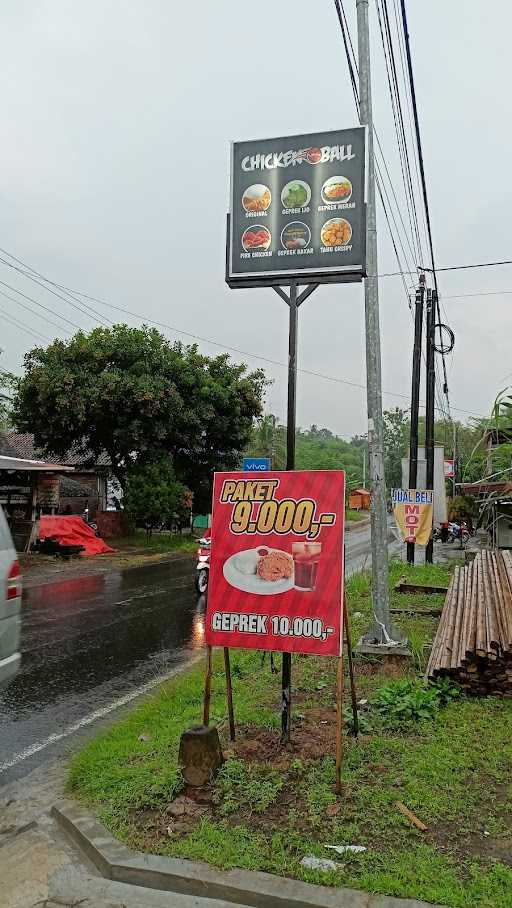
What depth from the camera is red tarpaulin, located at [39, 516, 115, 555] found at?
20.5 m

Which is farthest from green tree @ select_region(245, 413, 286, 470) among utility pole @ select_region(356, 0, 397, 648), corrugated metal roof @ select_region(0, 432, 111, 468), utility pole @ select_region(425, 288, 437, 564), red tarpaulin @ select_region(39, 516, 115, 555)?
utility pole @ select_region(356, 0, 397, 648)

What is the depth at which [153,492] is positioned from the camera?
2369 cm

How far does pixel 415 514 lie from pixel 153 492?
35.8 feet

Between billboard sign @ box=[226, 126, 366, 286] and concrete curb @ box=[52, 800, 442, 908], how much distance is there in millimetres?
4086

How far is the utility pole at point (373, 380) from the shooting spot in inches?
321

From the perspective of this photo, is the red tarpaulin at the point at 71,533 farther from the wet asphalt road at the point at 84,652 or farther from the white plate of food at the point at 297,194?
the white plate of food at the point at 297,194

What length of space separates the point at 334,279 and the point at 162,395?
17.9 metres

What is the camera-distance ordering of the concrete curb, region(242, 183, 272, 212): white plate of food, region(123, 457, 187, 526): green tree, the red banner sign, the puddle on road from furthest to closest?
region(123, 457, 187, 526): green tree, the puddle on road, region(242, 183, 272, 212): white plate of food, the red banner sign, the concrete curb

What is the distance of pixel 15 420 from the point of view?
79.3ft

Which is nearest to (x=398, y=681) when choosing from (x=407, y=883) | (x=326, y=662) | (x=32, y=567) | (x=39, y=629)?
(x=326, y=662)

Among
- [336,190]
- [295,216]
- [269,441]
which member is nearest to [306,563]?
[295,216]

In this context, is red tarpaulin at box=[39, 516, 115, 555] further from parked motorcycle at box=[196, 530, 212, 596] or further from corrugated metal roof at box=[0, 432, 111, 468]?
corrugated metal roof at box=[0, 432, 111, 468]

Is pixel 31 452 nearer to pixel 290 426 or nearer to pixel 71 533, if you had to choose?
pixel 71 533

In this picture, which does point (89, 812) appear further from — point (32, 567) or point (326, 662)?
point (32, 567)
